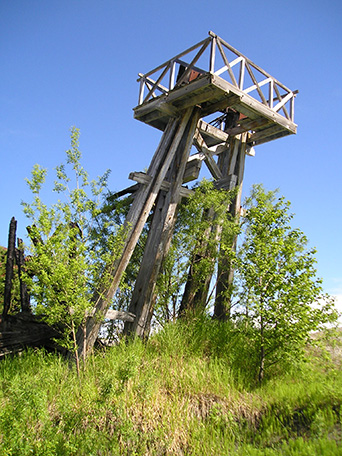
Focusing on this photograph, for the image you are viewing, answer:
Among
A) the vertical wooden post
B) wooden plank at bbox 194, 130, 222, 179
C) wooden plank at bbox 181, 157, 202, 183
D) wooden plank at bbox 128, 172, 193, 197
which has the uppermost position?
wooden plank at bbox 194, 130, 222, 179

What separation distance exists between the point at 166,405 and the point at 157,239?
3.08m

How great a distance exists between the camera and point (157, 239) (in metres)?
7.57

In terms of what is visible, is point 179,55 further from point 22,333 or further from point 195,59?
point 22,333

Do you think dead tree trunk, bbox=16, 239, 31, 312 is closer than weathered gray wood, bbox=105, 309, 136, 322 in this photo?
No

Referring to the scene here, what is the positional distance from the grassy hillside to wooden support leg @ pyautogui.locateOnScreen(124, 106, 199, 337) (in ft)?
1.76

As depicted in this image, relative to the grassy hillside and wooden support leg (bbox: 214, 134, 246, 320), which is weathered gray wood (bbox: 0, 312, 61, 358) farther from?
wooden support leg (bbox: 214, 134, 246, 320)

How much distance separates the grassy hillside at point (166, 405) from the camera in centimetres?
463

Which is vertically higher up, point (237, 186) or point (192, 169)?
point (237, 186)

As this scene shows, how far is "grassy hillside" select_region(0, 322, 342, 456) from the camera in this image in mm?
4633

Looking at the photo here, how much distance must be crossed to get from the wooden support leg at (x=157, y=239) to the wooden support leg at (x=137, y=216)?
237mm

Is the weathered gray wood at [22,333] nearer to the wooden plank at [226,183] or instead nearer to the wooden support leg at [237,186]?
the wooden support leg at [237,186]

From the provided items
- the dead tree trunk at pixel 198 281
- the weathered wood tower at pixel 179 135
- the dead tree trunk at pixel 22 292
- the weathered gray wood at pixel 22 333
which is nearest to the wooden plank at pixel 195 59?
the weathered wood tower at pixel 179 135

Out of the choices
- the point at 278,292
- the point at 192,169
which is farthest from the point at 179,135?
the point at 278,292

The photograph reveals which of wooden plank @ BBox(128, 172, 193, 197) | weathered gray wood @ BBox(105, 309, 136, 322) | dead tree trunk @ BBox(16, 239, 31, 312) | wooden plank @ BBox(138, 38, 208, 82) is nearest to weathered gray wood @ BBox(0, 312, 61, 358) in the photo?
dead tree trunk @ BBox(16, 239, 31, 312)
